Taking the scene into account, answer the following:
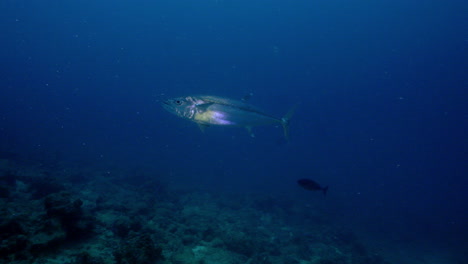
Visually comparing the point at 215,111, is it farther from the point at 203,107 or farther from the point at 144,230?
the point at 144,230

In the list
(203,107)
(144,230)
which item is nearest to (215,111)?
(203,107)

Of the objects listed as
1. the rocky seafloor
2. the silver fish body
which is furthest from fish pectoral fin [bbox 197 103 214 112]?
the rocky seafloor

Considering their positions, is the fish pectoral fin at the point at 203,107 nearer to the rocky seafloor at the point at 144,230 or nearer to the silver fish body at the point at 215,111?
the silver fish body at the point at 215,111

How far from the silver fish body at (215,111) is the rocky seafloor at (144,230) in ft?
9.44

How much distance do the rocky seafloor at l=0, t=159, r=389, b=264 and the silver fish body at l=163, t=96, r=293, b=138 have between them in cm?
288

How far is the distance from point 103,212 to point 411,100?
184 meters

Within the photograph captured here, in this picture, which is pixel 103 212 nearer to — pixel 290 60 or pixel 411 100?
pixel 290 60

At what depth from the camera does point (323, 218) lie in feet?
59.9

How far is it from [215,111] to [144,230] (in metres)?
4.29

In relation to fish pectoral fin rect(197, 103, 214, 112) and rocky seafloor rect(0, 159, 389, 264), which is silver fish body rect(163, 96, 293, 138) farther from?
rocky seafloor rect(0, 159, 389, 264)

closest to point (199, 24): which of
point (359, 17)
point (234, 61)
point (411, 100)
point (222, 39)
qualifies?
point (222, 39)

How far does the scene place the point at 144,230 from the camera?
6.93 m

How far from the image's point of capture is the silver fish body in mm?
5094

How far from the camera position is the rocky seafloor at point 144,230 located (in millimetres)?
4891
